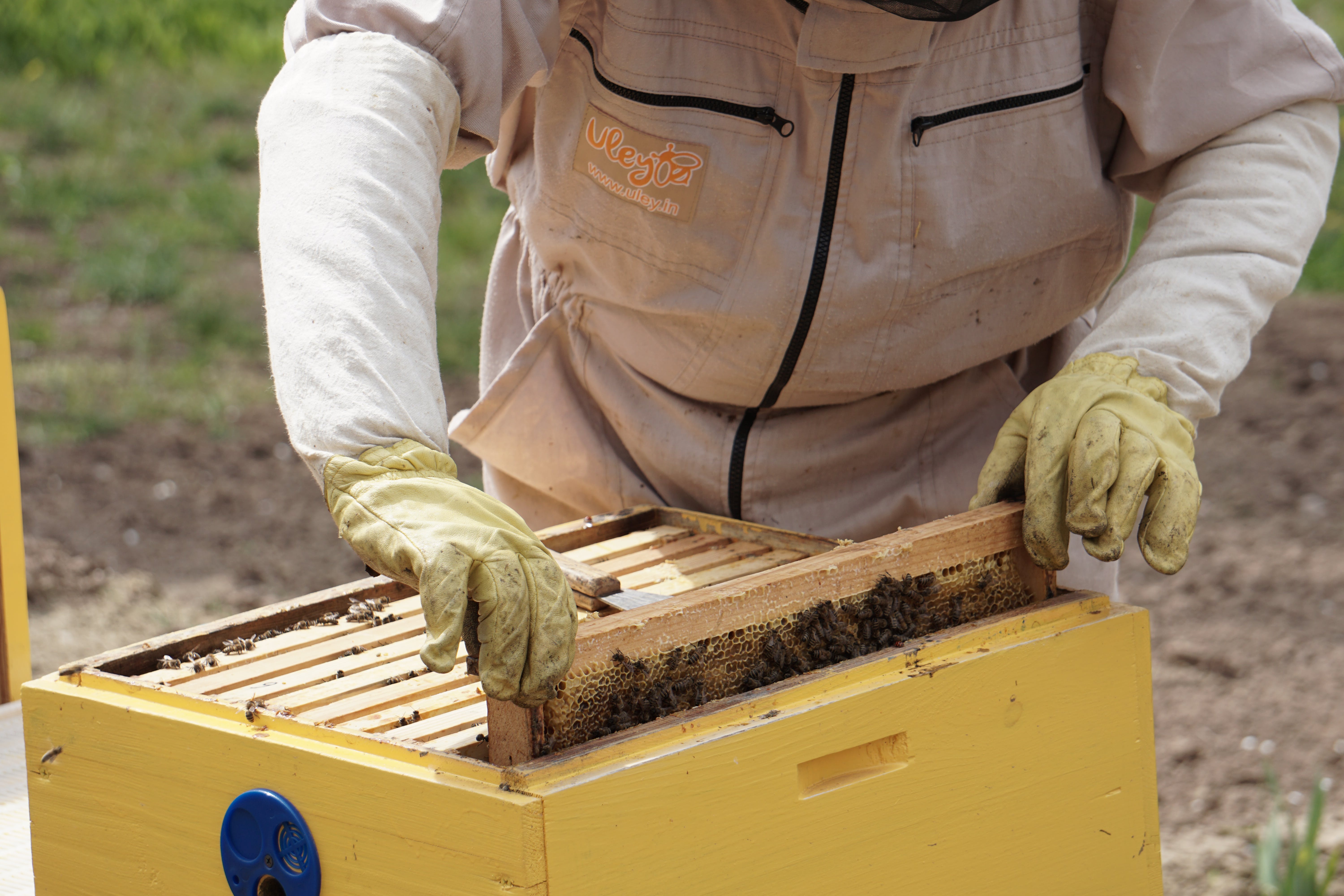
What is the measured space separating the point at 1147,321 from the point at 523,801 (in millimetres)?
1013

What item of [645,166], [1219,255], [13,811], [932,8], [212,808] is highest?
[932,8]

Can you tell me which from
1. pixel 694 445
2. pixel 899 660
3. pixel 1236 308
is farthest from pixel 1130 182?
pixel 899 660

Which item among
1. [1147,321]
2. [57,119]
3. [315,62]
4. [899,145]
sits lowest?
[57,119]

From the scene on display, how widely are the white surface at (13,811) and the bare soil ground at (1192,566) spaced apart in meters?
1.84

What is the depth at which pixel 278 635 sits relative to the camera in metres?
1.68

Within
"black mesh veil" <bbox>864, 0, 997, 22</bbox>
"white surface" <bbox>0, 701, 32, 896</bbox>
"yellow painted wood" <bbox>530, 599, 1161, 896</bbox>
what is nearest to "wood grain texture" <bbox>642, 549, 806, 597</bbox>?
"yellow painted wood" <bbox>530, 599, 1161, 896</bbox>

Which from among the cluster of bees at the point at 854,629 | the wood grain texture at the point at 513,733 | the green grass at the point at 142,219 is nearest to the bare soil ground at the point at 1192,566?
the green grass at the point at 142,219

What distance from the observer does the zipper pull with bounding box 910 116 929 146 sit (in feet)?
5.68

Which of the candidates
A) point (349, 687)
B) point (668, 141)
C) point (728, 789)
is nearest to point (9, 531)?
point (349, 687)

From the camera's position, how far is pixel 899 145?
1.73 m

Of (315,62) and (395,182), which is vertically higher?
(315,62)

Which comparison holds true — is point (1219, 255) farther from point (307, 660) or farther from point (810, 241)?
point (307, 660)

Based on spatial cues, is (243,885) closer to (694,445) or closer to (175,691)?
(175,691)

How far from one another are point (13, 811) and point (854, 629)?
126 centimetres
